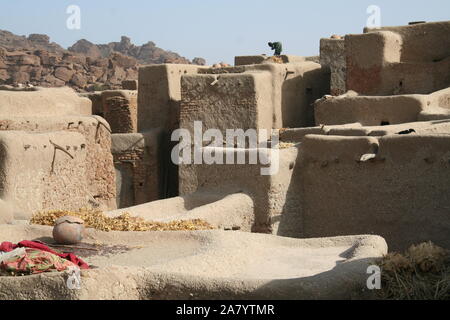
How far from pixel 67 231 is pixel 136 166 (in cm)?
1129

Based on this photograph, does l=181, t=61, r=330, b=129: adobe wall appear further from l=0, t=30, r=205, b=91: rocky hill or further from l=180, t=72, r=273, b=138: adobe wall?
l=0, t=30, r=205, b=91: rocky hill

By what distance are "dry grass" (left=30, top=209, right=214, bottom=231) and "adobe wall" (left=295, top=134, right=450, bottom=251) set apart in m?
2.27

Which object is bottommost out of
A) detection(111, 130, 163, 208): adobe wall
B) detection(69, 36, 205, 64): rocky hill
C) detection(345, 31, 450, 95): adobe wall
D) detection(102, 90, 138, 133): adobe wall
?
detection(111, 130, 163, 208): adobe wall

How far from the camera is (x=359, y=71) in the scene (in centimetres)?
1934

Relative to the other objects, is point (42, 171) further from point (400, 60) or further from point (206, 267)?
point (400, 60)

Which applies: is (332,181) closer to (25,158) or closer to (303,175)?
(303,175)

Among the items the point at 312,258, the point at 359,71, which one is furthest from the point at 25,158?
the point at 359,71

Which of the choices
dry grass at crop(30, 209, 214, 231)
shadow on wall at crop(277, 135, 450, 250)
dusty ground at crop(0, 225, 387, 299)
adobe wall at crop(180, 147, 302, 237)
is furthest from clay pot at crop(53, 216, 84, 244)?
shadow on wall at crop(277, 135, 450, 250)

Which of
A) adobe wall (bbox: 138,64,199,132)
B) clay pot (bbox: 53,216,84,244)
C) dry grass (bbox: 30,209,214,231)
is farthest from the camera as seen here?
adobe wall (bbox: 138,64,199,132)

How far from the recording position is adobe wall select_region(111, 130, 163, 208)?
20.3m

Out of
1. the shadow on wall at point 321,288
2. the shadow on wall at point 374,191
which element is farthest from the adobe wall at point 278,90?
the shadow on wall at point 321,288

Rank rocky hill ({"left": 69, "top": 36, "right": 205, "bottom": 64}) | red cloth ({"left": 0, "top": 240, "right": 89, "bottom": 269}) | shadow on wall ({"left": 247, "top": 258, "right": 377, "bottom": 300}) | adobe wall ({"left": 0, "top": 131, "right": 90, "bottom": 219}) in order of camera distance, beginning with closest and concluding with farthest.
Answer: shadow on wall ({"left": 247, "top": 258, "right": 377, "bottom": 300}) → red cloth ({"left": 0, "top": 240, "right": 89, "bottom": 269}) → adobe wall ({"left": 0, "top": 131, "right": 90, "bottom": 219}) → rocky hill ({"left": 69, "top": 36, "right": 205, "bottom": 64})

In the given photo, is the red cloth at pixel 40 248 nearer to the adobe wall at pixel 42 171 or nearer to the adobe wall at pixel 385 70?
the adobe wall at pixel 42 171

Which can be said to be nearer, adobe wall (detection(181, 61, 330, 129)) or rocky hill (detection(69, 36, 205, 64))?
adobe wall (detection(181, 61, 330, 129))
